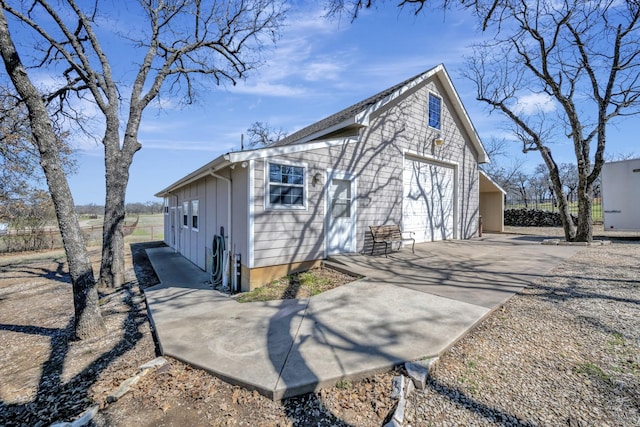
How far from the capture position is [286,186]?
20.8 ft

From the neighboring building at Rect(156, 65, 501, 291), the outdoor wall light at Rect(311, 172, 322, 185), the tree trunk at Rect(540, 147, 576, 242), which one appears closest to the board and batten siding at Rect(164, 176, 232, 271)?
the neighboring building at Rect(156, 65, 501, 291)

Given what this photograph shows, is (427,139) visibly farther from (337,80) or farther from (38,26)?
(38,26)

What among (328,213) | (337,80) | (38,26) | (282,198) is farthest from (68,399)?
(337,80)

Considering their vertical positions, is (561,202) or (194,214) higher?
(561,202)

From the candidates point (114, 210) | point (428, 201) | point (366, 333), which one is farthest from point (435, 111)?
point (114, 210)

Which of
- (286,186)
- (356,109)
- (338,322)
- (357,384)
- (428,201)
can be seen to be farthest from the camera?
(428,201)

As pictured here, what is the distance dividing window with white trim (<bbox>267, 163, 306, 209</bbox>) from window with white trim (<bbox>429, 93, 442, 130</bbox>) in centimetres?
646

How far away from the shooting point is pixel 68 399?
2809 mm

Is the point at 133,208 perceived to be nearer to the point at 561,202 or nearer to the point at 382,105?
the point at 382,105

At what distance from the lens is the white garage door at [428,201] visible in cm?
978

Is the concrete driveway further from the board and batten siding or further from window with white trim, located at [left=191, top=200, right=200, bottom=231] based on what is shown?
window with white trim, located at [left=191, top=200, right=200, bottom=231]

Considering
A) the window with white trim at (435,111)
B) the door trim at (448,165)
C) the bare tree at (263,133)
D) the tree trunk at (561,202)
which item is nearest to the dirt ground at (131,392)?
the door trim at (448,165)

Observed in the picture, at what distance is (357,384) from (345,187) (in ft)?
18.3

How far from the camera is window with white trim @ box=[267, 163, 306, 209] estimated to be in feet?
20.0
